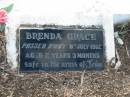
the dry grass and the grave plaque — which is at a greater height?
the grave plaque

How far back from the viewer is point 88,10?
4816 millimetres

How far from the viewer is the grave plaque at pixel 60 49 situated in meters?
4.48

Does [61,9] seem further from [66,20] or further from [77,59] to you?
[77,59]

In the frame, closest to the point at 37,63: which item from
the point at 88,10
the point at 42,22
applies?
the point at 42,22

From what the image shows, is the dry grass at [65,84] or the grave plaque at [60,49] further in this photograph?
the grave plaque at [60,49]

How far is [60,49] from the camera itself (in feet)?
15.0

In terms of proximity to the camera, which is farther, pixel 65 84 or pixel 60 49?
pixel 60 49

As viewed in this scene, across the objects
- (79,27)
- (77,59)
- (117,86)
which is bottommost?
(117,86)

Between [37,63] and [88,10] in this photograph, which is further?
[88,10]

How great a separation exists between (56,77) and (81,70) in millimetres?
293

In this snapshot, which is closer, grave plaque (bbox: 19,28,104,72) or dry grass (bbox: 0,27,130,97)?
dry grass (bbox: 0,27,130,97)

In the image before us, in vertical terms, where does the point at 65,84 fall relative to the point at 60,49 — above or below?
below

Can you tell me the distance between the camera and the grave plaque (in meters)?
4.48

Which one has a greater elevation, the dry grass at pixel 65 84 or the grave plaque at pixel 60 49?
the grave plaque at pixel 60 49
